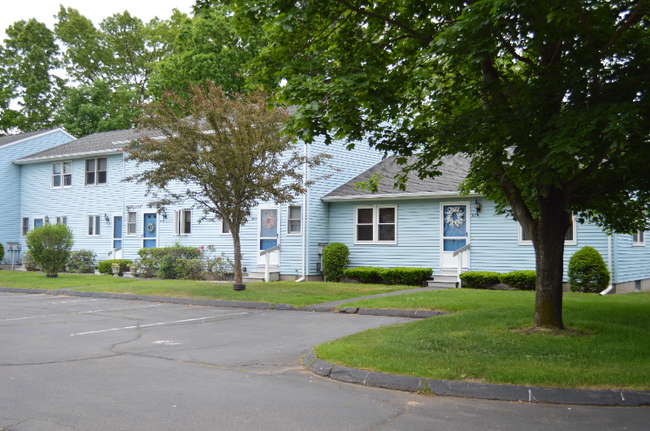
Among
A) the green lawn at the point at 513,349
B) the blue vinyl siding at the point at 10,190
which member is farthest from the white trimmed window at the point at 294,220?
the blue vinyl siding at the point at 10,190

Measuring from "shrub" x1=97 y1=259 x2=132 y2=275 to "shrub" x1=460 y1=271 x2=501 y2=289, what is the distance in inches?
626

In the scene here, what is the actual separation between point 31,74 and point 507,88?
49.1 metres

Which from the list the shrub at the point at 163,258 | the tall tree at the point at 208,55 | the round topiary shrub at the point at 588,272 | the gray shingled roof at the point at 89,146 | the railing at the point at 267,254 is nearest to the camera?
the round topiary shrub at the point at 588,272

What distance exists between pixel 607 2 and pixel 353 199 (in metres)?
15.4

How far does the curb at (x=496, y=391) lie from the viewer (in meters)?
5.89

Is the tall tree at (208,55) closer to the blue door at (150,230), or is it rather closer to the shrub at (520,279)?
the blue door at (150,230)

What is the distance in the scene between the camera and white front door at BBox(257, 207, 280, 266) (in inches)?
920

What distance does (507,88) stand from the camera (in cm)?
875

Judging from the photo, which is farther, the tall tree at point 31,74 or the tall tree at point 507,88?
the tall tree at point 31,74

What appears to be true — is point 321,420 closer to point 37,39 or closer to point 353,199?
point 353,199

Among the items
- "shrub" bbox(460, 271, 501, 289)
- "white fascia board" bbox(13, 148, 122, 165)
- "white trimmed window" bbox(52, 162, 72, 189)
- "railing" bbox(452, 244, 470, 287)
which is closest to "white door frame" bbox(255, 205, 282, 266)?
"railing" bbox(452, 244, 470, 287)

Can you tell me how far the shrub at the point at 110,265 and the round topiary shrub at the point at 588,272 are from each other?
19.3m

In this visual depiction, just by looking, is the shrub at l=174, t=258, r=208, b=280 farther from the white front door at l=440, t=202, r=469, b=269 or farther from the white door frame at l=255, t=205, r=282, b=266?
the white front door at l=440, t=202, r=469, b=269

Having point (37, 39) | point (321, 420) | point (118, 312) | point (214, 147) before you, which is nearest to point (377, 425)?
point (321, 420)
